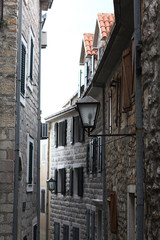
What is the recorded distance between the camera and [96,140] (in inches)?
667

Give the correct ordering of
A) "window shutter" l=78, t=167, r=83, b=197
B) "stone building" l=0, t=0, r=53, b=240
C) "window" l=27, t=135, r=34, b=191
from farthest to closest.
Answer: "window shutter" l=78, t=167, r=83, b=197 < "window" l=27, t=135, r=34, b=191 < "stone building" l=0, t=0, r=53, b=240

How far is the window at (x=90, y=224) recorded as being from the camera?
17.2 metres

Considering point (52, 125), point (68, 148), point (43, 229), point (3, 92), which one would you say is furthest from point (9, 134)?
point (43, 229)

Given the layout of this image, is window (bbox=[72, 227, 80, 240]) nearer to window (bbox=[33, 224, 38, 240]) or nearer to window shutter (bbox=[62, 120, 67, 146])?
window shutter (bbox=[62, 120, 67, 146])

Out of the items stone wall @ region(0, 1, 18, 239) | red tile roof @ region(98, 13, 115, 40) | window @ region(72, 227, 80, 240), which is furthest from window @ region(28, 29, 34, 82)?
window @ region(72, 227, 80, 240)

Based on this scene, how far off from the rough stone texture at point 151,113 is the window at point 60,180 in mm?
18389

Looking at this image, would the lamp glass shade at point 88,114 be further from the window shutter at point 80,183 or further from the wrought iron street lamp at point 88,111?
the window shutter at point 80,183

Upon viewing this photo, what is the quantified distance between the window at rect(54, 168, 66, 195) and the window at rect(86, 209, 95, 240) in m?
4.85

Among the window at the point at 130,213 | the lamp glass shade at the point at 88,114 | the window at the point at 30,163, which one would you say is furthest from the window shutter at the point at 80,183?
the lamp glass shade at the point at 88,114

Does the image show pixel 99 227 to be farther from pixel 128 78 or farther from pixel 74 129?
pixel 128 78

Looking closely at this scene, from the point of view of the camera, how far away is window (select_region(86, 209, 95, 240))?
17.2 meters

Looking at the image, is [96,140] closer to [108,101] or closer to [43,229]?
[108,101]

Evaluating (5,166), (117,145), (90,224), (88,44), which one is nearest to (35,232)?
(90,224)

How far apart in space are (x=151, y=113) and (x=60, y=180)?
20113mm
